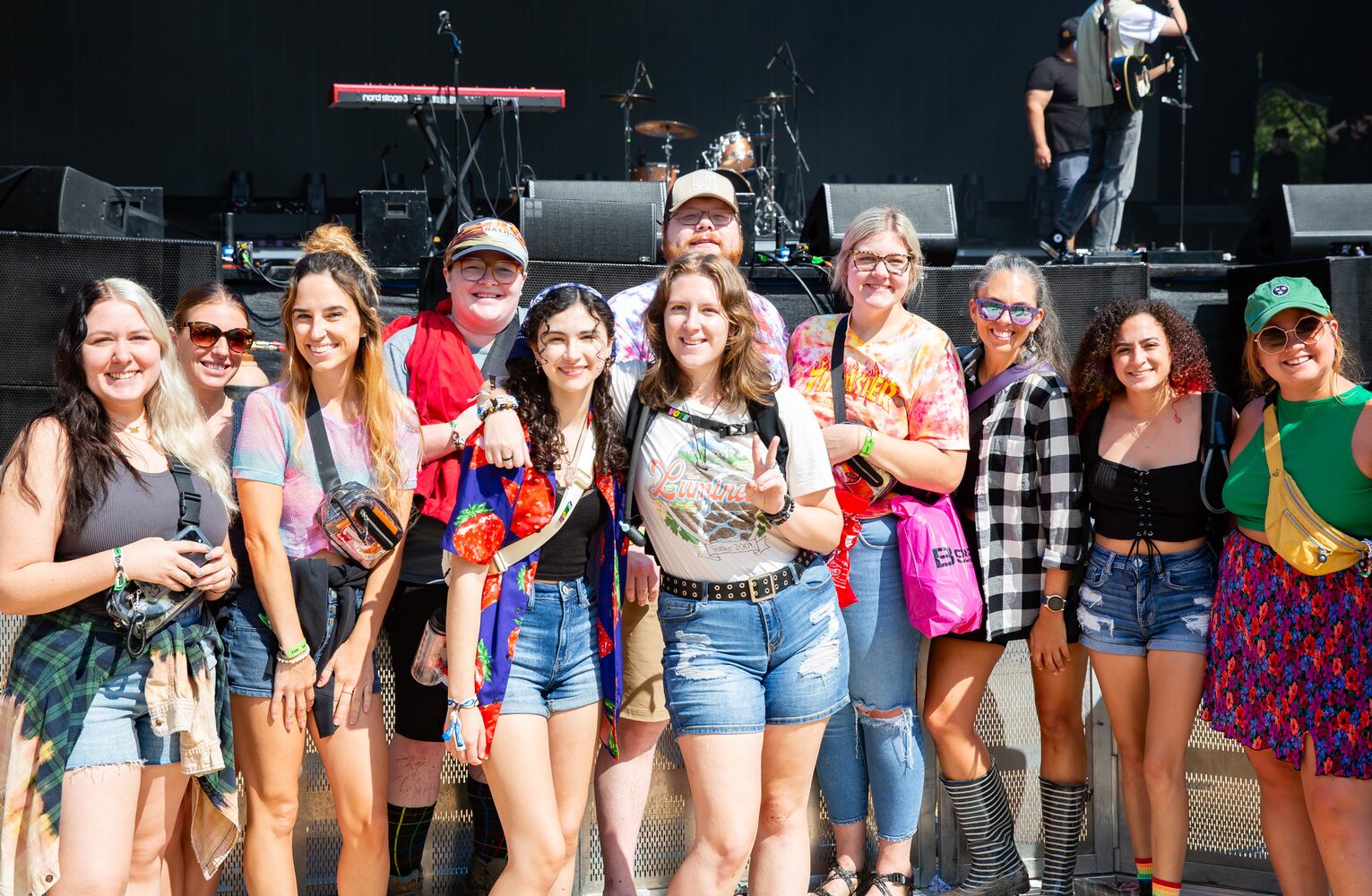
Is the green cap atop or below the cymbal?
below

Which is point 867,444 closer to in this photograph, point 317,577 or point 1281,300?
point 1281,300

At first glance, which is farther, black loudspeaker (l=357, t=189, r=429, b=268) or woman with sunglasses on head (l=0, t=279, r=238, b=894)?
black loudspeaker (l=357, t=189, r=429, b=268)

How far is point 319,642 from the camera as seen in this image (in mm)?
2652

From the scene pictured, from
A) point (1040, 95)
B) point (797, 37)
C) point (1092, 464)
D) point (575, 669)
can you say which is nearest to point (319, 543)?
point (575, 669)

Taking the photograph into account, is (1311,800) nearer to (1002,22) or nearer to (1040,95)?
(1040,95)

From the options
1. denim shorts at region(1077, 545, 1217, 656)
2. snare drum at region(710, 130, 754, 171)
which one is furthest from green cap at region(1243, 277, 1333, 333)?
snare drum at region(710, 130, 754, 171)

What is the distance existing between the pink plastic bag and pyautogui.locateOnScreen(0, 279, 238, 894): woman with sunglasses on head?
167 centimetres

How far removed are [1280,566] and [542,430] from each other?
5.96 feet

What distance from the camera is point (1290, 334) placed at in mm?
2840

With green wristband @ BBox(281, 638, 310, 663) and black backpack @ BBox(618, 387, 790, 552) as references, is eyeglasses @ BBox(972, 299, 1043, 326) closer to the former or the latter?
black backpack @ BBox(618, 387, 790, 552)

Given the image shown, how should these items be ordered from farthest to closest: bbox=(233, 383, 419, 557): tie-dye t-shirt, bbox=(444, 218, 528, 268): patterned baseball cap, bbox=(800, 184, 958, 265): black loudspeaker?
bbox=(800, 184, 958, 265): black loudspeaker, bbox=(444, 218, 528, 268): patterned baseball cap, bbox=(233, 383, 419, 557): tie-dye t-shirt

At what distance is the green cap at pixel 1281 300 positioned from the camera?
9.22 ft

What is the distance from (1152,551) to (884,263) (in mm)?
1032

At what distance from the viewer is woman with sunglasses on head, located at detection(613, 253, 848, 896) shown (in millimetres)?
2482
